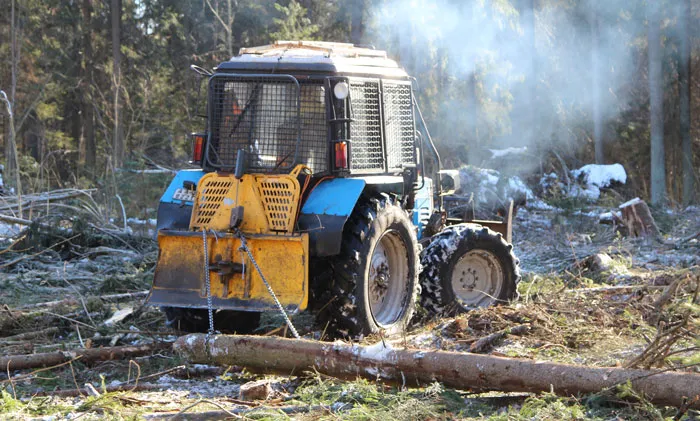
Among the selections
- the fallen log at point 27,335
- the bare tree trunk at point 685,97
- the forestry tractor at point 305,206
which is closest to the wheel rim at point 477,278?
the forestry tractor at point 305,206

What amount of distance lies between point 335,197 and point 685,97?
21800mm

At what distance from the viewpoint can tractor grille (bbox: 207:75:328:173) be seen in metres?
8.09

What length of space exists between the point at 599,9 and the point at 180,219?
20.7 metres

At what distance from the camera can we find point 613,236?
14953 millimetres

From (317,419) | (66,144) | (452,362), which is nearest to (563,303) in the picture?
(452,362)

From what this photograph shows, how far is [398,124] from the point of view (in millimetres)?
8883

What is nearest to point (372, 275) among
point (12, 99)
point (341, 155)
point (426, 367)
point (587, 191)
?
point (341, 155)

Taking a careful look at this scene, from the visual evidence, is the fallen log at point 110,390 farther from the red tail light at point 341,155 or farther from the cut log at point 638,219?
the cut log at point 638,219

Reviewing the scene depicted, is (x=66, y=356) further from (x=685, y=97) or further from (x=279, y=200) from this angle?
(x=685, y=97)

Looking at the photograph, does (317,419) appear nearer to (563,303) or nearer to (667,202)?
(563,303)

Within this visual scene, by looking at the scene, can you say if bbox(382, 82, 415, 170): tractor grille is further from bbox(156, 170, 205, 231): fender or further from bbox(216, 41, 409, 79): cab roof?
bbox(156, 170, 205, 231): fender

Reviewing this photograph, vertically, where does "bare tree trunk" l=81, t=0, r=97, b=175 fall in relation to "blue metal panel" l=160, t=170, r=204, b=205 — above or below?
above

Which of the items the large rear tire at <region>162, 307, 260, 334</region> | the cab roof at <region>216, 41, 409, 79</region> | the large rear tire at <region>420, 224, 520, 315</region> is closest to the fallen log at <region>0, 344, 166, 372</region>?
the large rear tire at <region>162, 307, 260, 334</region>

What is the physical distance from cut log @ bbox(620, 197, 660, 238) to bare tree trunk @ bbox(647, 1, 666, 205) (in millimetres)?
8716
